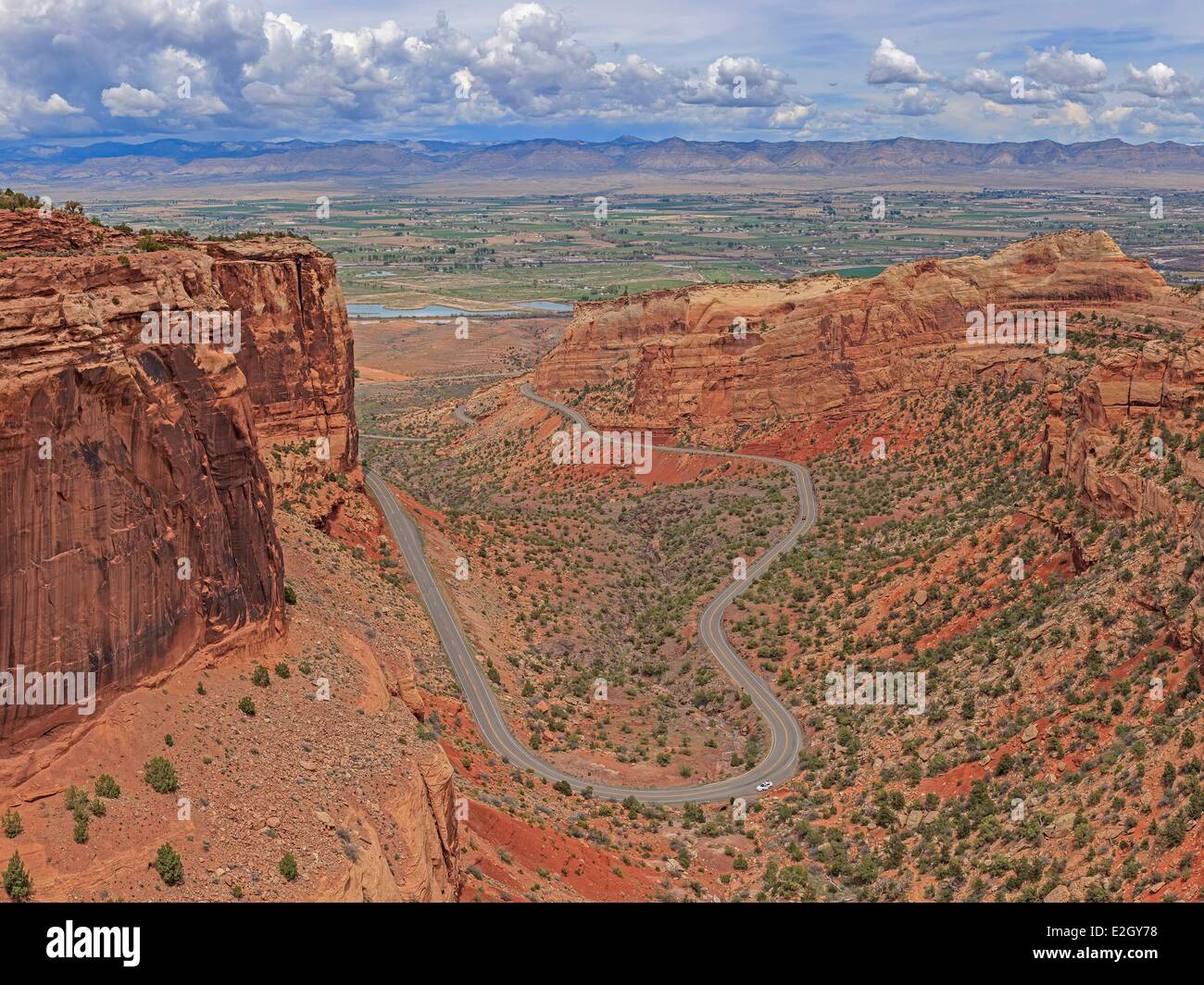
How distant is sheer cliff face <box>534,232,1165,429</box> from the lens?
86.1m

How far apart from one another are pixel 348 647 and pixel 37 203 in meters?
16.5

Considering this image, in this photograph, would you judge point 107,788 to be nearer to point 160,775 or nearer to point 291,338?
point 160,775

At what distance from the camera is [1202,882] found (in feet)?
85.7

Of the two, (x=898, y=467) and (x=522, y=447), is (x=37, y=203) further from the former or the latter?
(x=522, y=447)

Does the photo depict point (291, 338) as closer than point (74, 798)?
No

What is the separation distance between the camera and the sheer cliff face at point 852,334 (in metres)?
86.1

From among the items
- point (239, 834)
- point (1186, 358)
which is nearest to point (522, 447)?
point (1186, 358)

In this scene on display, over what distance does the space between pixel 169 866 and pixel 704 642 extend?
4273 centimetres

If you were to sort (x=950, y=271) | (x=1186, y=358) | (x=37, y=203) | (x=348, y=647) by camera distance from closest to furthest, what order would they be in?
(x=37, y=203), (x=348, y=647), (x=1186, y=358), (x=950, y=271)

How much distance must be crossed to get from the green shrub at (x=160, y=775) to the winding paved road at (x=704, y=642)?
75.5 feet

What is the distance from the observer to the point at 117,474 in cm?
2589

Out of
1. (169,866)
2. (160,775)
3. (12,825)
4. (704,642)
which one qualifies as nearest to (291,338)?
(704,642)

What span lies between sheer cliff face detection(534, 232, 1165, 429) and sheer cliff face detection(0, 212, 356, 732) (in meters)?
61.3

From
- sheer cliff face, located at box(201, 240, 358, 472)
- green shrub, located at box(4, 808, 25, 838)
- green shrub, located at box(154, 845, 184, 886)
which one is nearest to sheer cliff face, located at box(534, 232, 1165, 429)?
sheer cliff face, located at box(201, 240, 358, 472)
